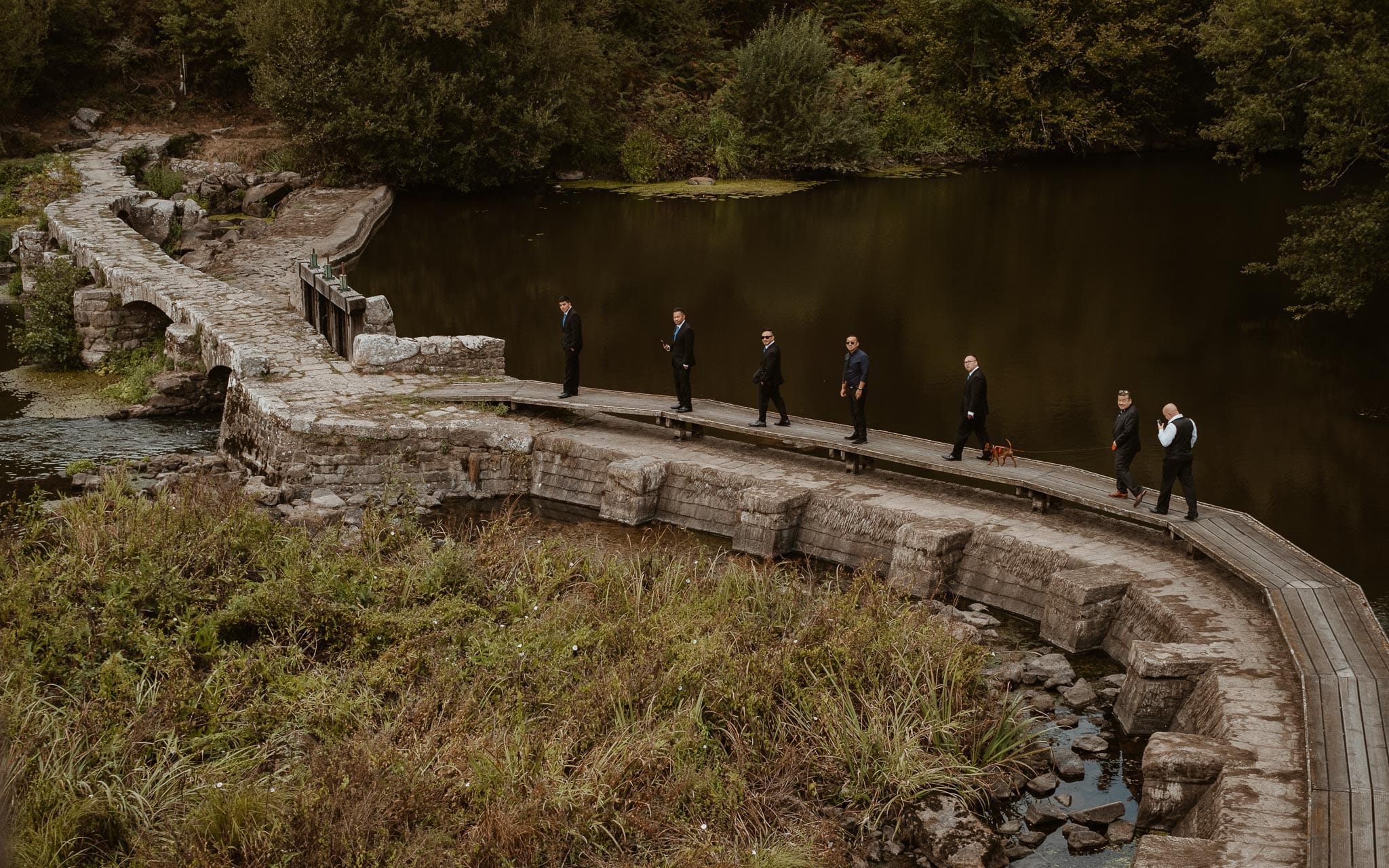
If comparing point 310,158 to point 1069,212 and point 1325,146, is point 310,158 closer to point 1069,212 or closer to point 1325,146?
point 1069,212

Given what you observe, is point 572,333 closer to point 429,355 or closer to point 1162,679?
point 429,355

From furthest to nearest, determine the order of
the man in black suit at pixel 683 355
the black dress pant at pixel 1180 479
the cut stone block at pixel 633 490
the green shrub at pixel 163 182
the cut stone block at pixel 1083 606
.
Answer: the green shrub at pixel 163 182 → the man in black suit at pixel 683 355 → the cut stone block at pixel 633 490 → the black dress pant at pixel 1180 479 → the cut stone block at pixel 1083 606

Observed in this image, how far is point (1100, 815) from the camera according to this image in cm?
1074

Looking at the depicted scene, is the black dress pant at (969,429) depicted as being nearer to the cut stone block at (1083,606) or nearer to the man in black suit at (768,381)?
the man in black suit at (768,381)

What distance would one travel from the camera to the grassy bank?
9.46 m

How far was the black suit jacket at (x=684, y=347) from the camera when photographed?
18031mm

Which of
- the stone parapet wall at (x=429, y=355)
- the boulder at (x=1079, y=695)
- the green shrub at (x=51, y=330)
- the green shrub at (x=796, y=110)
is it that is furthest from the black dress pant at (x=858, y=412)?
the green shrub at (x=796, y=110)

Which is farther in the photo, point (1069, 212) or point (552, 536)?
point (1069, 212)

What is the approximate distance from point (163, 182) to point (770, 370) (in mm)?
29116

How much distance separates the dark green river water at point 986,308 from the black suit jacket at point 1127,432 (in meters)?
3.38

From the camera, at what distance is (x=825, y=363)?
2503 cm

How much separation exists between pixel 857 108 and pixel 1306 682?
39.8 meters

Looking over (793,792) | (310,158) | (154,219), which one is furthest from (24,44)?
(793,792)

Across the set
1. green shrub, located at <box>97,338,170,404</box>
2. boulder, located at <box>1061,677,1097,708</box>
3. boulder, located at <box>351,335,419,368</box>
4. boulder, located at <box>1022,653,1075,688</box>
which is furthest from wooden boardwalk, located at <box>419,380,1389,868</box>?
green shrub, located at <box>97,338,170,404</box>
